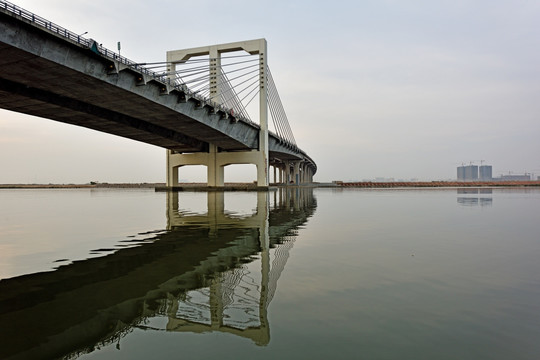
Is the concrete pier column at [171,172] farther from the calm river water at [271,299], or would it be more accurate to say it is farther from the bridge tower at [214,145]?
the calm river water at [271,299]

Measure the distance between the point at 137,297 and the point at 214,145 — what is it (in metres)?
59.7

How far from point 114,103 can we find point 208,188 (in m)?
29.5

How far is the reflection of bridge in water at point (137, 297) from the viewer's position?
14.7ft

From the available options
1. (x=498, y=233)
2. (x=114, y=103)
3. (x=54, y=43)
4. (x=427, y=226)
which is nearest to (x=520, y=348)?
(x=498, y=233)

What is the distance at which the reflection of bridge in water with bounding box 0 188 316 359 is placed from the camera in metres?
4.48

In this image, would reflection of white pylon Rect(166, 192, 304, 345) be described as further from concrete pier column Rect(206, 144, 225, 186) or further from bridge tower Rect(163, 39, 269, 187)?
concrete pier column Rect(206, 144, 225, 186)

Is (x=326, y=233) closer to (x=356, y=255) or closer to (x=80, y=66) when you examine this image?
(x=356, y=255)

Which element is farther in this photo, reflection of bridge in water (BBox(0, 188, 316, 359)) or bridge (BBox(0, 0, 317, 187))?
bridge (BBox(0, 0, 317, 187))

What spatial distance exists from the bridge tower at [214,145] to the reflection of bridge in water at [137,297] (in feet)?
159

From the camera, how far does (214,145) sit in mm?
64500

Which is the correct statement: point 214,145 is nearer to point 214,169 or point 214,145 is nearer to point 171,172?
point 214,169

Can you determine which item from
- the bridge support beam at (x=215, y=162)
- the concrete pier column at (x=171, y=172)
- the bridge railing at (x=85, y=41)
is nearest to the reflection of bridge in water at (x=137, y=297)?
the bridge railing at (x=85, y=41)

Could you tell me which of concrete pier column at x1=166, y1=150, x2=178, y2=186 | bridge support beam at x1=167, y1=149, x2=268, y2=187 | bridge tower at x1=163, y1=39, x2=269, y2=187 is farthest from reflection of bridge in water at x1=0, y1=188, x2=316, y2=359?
concrete pier column at x1=166, y1=150, x2=178, y2=186

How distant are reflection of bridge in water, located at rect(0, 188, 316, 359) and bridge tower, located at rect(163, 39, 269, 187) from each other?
4841 cm
